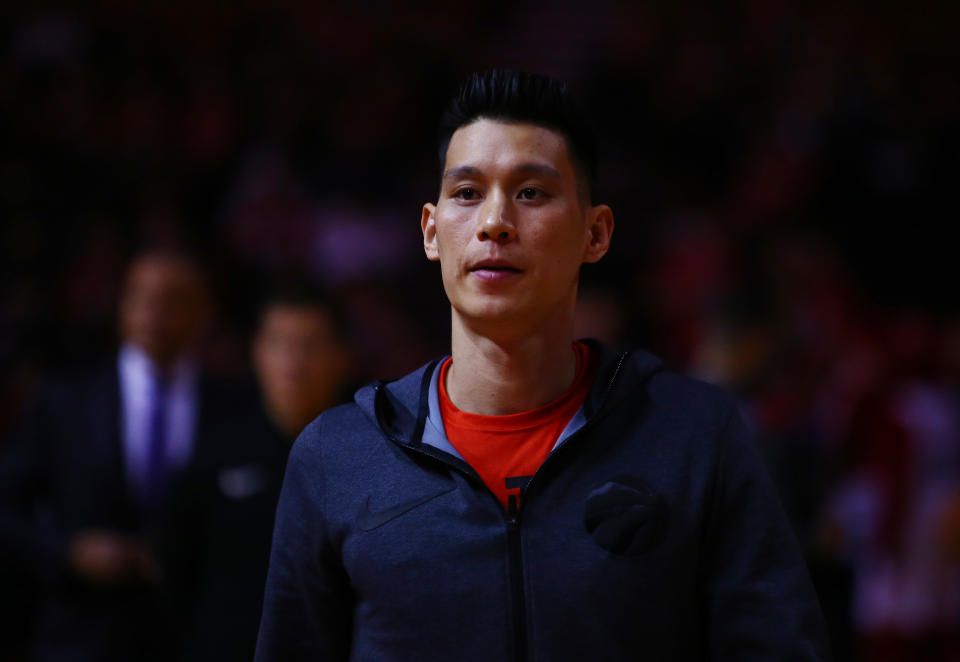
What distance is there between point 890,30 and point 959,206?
183 cm

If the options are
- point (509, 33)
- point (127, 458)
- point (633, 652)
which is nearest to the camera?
point (633, 652)

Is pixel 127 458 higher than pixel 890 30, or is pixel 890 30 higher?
pixel 890 30

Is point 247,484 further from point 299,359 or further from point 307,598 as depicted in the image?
point 307,598

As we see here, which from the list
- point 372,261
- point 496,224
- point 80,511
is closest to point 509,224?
point 496,224

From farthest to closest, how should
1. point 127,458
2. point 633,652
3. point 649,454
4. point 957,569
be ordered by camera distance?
point 957,569, point 127,458, point 649,454, point 633,652

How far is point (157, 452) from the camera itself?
4.07 m

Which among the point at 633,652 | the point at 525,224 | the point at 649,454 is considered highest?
the point at 525,224

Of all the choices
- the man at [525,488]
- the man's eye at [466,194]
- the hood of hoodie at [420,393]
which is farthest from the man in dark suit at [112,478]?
the man's eye at [466,194]

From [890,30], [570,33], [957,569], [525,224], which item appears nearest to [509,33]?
[570,33]

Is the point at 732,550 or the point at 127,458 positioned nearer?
the point at 732,550

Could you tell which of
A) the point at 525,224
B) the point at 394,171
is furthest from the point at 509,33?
the point at 525,224

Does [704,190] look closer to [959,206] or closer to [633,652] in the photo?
[959,206]

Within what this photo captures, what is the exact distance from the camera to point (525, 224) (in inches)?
81.4

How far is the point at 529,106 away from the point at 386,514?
2.27 ft
